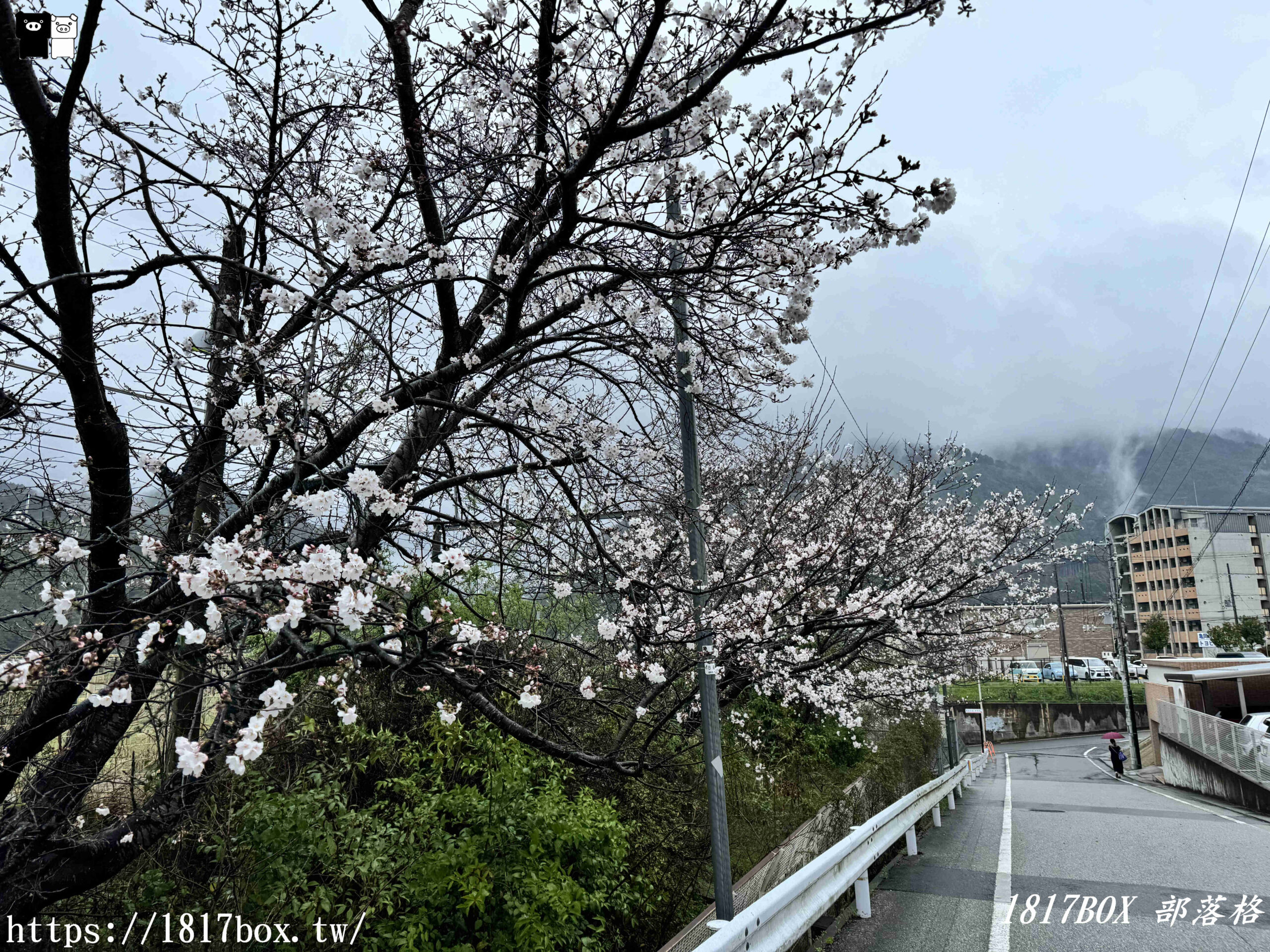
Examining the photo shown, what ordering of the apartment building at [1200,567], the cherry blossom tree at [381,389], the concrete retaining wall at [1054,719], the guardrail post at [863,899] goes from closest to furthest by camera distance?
the cherry blossom tree at [381,389], the guardrail post at [863,899], the concrete retaining wall at [1054,719], the apartment building at [1200,567]

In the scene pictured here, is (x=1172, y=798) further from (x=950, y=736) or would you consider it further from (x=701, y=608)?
(x=701, y=608)

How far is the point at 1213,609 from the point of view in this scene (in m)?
73.3

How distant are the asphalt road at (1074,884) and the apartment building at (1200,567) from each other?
71.7m

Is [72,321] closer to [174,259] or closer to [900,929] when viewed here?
[174,259]

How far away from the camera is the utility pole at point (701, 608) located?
14.8 feet

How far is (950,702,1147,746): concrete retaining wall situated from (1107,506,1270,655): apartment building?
28215mm

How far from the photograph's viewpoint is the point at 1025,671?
6562cm

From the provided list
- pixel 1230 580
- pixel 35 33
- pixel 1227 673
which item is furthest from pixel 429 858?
pixel 1230 580

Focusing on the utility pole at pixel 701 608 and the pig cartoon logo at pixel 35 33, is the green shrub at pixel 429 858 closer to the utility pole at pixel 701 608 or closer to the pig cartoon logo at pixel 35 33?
the utility pole at pixel 701 608

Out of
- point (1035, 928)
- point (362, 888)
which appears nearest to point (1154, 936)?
point (1035, 928)

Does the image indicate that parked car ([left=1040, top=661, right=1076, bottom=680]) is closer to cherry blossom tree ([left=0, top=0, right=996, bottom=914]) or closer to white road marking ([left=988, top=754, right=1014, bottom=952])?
white road marking ([left=988, top=754, right=1014, bottom=952])

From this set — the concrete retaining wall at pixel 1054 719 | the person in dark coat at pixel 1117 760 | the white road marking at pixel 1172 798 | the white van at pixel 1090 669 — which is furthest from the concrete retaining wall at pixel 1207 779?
the white van at pixel 1090 669

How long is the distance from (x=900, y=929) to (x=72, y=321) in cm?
724

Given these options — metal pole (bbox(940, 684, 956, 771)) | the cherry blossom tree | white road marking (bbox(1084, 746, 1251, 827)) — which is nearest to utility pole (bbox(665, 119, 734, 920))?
the cherry blossom tree
